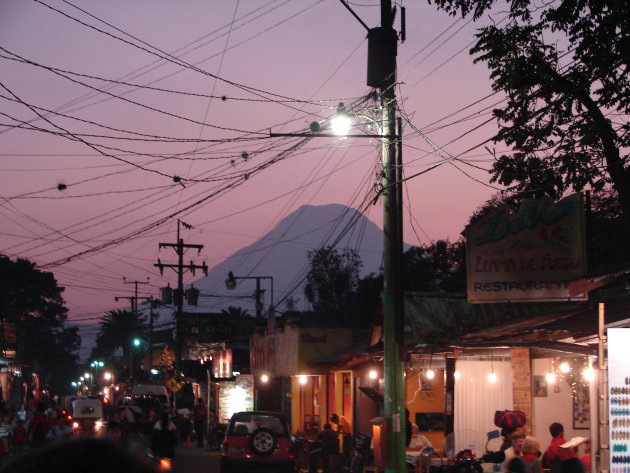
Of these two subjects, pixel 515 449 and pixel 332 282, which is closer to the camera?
pixel 515 449

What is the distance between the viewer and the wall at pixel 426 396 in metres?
23.7

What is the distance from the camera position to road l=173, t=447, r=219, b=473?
26431 mm

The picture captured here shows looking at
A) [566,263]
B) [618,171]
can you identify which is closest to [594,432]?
[566,263]

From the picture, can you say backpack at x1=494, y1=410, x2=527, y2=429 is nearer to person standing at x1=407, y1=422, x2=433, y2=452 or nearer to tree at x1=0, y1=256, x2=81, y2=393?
person standing at x1=407, y1=422, x2=433, y2=452

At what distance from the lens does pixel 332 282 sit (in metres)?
65.9

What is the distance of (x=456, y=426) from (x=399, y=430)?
2812mm

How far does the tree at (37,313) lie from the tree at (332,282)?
24.8 m

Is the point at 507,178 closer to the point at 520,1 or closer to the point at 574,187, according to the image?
the point at 574,187

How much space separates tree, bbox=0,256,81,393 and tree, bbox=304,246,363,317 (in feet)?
81.5

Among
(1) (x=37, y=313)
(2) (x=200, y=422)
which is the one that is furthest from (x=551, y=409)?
(1) (x=37, y=313)

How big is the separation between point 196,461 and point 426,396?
31.7 ft

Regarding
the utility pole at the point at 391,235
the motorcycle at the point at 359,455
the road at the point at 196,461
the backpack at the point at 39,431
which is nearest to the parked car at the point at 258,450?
the motorcycle at the point at 359,455

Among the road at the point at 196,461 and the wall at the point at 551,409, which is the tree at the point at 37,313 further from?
the wall at the point at 551,409

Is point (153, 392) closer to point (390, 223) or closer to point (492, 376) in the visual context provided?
point (492, 376)
